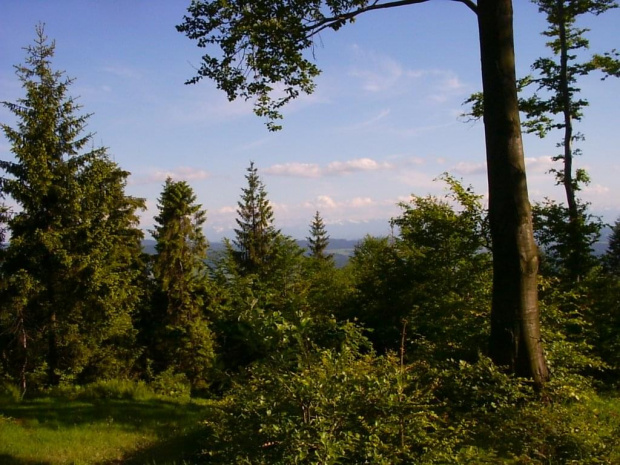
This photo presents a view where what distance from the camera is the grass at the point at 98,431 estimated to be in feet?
20.3

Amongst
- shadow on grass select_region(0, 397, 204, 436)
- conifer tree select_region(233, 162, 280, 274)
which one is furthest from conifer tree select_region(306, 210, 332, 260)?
shadow on grass select_region(0, 397, 204, 436)

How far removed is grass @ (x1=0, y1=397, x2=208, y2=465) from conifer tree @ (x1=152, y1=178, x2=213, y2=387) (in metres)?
11.8

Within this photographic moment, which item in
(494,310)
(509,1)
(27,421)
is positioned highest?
(509,1)

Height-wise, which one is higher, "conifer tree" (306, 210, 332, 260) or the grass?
"conifer tree" (306, 210, 332, 260)

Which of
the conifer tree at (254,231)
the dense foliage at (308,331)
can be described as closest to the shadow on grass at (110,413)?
the dense foliage at (308,331)

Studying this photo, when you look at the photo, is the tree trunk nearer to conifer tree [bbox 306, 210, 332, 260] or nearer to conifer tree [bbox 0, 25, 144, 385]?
conifer tree [bbox 0, 25, 144, 385]

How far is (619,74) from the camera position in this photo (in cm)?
Answer: 1550

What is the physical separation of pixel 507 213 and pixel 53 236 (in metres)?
13.2

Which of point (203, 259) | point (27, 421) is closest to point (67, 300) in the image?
point (27, 421)

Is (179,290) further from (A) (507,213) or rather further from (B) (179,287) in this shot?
(A) (507,213)

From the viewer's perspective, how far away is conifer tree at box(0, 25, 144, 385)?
44.7 feet

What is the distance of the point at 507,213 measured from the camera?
496 cm

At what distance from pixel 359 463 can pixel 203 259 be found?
21.9m

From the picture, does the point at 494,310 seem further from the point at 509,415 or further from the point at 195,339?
the point at 195,339
